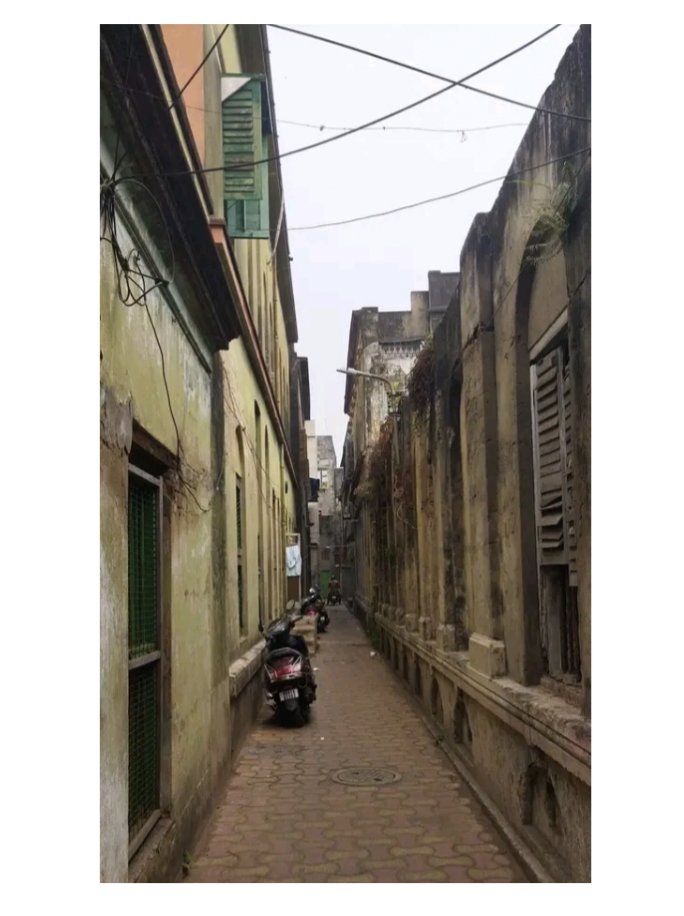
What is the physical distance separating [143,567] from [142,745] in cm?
97

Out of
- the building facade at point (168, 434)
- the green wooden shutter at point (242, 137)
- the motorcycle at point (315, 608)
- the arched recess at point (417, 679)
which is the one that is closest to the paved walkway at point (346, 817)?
the building facade at point (168, 434)

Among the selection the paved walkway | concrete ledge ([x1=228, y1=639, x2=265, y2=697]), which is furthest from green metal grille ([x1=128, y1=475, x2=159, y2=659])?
concrete ledge ([x1=228, y1=639, x2=265, y2=697])

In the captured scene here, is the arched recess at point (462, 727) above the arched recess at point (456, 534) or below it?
below

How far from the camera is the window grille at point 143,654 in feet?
15.3

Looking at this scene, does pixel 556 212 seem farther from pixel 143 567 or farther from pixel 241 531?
pixel 241 531

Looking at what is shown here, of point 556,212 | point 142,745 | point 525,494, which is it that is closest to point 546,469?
point 525,494

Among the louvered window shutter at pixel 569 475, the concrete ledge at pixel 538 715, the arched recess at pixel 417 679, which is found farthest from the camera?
the arched recess at pixel 417 679

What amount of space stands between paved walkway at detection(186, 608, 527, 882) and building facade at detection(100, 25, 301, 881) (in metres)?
0.34

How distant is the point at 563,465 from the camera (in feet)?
19.4

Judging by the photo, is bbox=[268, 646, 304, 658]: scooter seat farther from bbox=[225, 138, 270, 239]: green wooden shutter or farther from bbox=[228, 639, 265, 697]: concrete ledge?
bbox=[225, 138, 270, 239]: green wooden shutter

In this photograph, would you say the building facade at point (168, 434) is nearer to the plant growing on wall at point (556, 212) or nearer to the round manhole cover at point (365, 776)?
the round manhole cover at point (365, 776)

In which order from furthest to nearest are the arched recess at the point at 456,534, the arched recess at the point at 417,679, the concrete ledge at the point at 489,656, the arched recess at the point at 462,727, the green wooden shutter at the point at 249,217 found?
the arched recess at the point at 417,679, the green wooden shutter at the point at 249,217, the arched recess at the point at 456,534, the arched recess at the point at 462,727, the concrete ledge at the point at 489,656

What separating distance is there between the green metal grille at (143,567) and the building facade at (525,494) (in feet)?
7.74

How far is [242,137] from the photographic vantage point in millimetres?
9383
